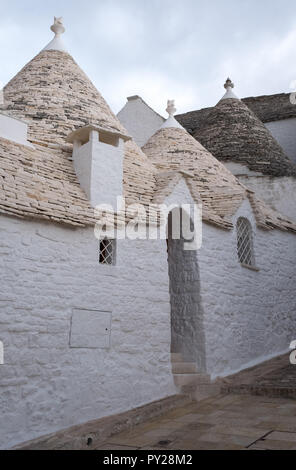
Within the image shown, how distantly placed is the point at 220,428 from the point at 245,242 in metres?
4.89

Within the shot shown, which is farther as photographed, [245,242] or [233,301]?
[245,242]

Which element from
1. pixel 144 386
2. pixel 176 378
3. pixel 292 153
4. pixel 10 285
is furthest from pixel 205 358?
pixel 292 153

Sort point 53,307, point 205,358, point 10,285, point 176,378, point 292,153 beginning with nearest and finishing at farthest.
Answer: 1. point 10,285
2. point 53,307
3. point 176,378
4. point 205,358
5. point 292,153

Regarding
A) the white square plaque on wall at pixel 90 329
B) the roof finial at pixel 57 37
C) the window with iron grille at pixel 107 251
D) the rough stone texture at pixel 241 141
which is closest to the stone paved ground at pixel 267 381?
the white square plaque on wall at pixel 90 329

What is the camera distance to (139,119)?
50.2ft

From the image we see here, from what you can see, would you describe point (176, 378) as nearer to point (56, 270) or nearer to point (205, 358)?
point (205, 358)

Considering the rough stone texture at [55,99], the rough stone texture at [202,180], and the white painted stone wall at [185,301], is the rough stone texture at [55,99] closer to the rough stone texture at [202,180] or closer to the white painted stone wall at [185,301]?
the rough stone texture at [202,180]

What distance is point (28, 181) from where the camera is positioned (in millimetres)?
6605

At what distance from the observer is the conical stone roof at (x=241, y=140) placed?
13141 millimetres

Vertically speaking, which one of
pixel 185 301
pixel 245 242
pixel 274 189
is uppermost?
pixel 274 189

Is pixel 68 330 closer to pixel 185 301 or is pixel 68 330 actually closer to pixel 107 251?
pixel 107 251

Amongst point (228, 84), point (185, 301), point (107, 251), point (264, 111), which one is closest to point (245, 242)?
point (185, 301)

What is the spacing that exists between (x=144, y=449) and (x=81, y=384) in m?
1.32

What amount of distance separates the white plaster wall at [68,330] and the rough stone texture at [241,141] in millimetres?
6829
